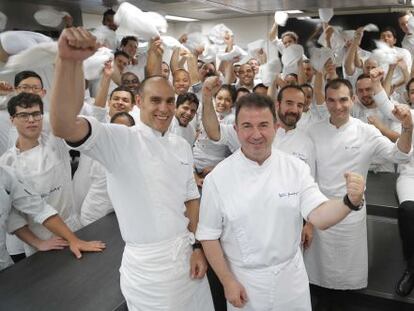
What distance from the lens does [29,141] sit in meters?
1.63

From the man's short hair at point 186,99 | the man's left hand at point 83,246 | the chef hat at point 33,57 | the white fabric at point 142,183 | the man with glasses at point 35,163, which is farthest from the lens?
the man's short hair at point 186,99

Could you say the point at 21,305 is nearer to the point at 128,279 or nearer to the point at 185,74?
the point at 128,279

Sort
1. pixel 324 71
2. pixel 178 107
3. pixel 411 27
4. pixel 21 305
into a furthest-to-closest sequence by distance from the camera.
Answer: pixel 411 27 → pixel 324 71 → pixel 178 107 → pixel 21 305

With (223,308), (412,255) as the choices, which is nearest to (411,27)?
(412,255)

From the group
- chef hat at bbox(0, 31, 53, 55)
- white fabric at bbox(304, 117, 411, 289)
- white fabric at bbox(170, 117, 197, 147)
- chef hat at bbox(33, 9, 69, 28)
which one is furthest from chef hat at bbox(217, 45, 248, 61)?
chef hat at bbox(0, 31, 53, 55)

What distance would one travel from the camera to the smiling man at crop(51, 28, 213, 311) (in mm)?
1086

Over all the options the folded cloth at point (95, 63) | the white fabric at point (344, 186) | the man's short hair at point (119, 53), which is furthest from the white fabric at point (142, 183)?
the man's short hair at point (119, 53)

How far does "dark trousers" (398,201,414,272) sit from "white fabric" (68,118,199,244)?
3.96 ft

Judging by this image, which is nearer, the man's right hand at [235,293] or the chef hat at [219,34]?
the man's right hand at [235,293]

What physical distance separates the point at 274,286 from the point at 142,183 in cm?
51

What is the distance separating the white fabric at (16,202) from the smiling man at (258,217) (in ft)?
2.23

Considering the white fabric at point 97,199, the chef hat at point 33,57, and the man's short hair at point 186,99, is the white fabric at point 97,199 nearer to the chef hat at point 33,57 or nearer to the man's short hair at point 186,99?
the man's short hair at point 186,99

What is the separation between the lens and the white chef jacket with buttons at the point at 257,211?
3.76 ft

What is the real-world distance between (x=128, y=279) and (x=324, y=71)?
2025 millimetres
